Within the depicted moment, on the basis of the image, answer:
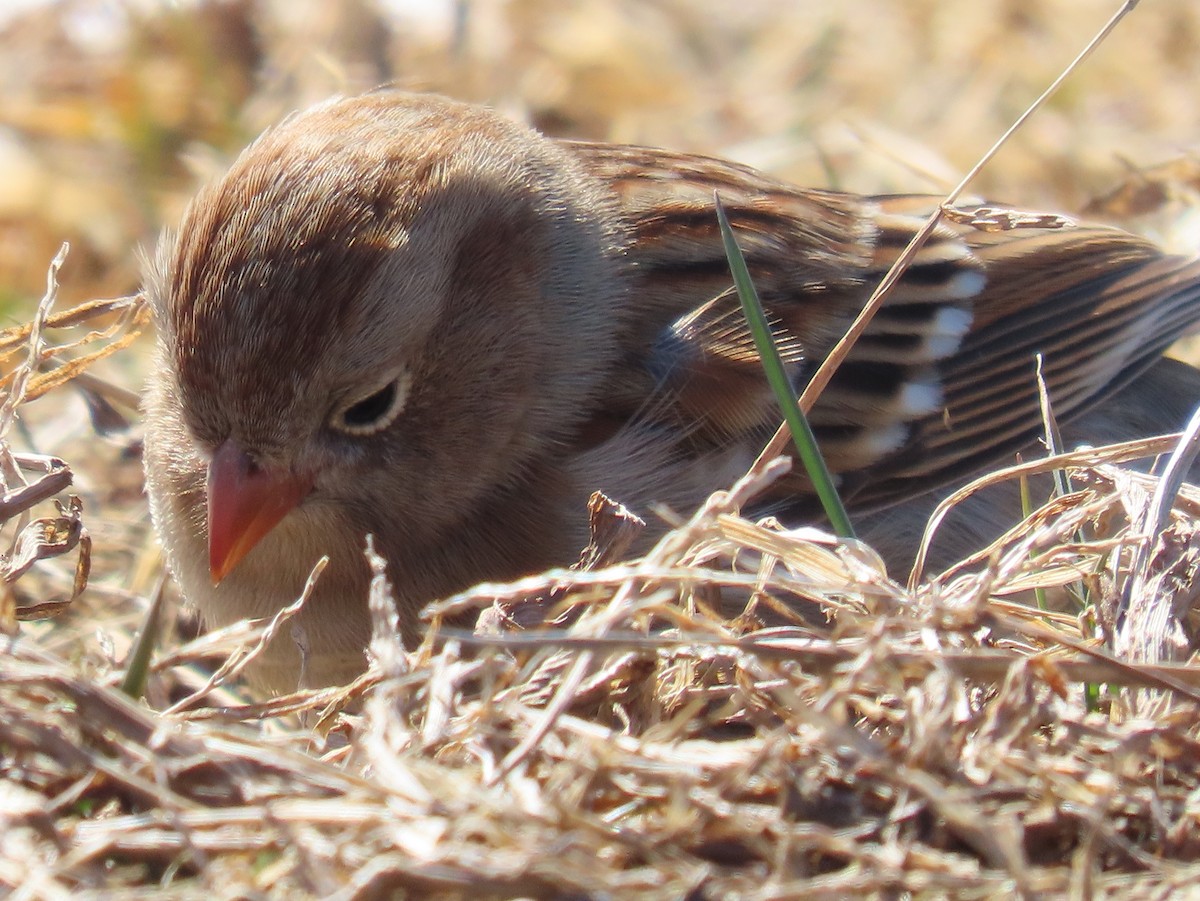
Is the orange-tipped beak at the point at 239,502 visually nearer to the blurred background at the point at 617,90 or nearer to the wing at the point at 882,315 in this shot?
the wing at the point at 882,315

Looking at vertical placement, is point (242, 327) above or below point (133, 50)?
below

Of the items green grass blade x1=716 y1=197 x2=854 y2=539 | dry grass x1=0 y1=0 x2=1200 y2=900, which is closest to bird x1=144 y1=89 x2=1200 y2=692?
dry grass x1=0 y1=0 x2=1200 y2=900

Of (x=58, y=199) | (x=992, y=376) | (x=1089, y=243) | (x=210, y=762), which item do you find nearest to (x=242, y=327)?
(x=210, y=762)

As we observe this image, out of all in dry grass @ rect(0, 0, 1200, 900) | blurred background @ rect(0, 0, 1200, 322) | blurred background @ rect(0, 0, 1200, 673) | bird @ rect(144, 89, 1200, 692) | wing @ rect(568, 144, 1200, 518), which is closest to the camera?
dry grass @ rect(0, 0, 1200, 900)

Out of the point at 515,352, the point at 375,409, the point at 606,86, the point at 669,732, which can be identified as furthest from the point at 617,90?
the point at 669,732

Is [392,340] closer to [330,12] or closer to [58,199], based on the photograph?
[58,199]

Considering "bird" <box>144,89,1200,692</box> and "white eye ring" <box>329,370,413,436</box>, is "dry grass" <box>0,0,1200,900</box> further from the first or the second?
"white eye ring" <box>329,370,413,436</box>
